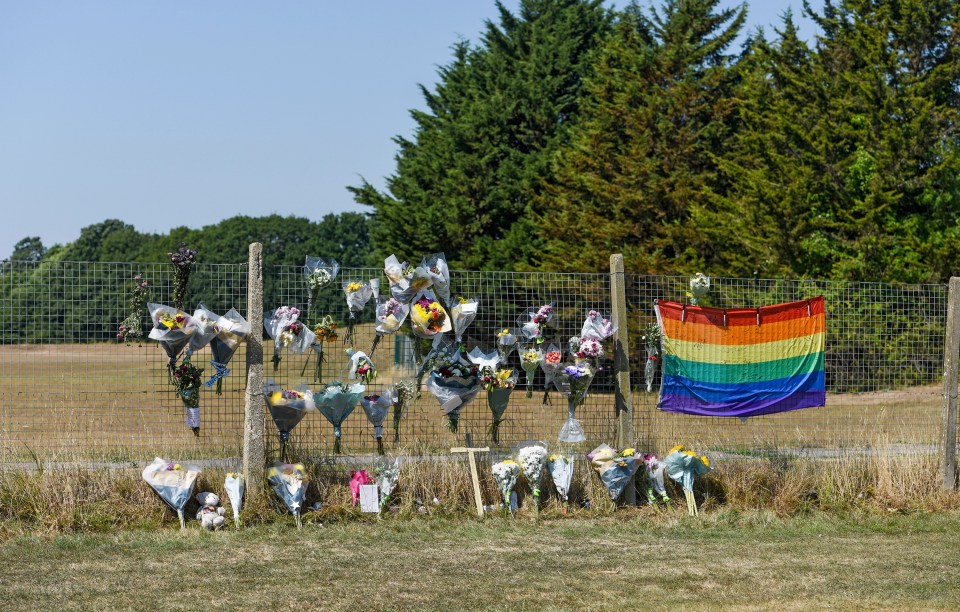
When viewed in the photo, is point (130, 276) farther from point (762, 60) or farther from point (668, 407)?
point (762, 60)

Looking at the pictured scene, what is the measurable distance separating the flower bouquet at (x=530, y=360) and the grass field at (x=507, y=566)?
116 centimetres

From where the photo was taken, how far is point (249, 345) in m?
7.29

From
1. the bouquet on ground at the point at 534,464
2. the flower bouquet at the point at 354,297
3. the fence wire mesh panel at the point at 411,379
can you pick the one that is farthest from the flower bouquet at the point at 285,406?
the bouquet on ground at the point at 534,464

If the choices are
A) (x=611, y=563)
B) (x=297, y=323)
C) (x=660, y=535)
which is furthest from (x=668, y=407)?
(x=297, y=323)

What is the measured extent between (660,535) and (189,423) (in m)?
3.44

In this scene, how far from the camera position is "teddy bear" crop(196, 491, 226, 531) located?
6961 millimetres

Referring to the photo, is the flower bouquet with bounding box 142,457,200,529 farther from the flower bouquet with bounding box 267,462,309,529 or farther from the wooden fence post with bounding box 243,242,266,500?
the flower bouquet with bounding box 267,462,309,529

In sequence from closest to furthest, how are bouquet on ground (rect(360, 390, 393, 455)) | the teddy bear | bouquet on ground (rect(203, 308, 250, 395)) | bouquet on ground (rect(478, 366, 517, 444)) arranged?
the teddy bear
bouquet on ground (rect(203, 308, 250, 395))
bouquet on ground (rect(360, 390, 393, 455))
bouquet on ground (rect(478, 366, 517, 444))

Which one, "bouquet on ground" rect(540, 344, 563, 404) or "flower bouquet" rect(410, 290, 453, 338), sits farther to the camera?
"bouquet on ground" rect(540, 344, 563, 404)

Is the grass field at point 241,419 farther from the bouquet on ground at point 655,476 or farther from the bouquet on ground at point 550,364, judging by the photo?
the bouquet on ground at point 655,476

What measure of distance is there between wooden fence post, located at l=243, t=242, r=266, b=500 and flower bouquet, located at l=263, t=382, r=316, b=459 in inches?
3.8

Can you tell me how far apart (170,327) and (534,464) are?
2811 mm

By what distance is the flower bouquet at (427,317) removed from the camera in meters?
7.68

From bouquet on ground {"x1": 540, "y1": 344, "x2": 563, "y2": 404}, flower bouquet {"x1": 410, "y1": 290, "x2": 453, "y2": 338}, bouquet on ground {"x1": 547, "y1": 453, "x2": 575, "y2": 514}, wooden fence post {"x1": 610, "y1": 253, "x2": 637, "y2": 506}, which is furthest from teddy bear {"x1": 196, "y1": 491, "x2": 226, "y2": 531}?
wooden fence post {"x1": 610, "y1": 253, "x2": 637, "y2": 506}
